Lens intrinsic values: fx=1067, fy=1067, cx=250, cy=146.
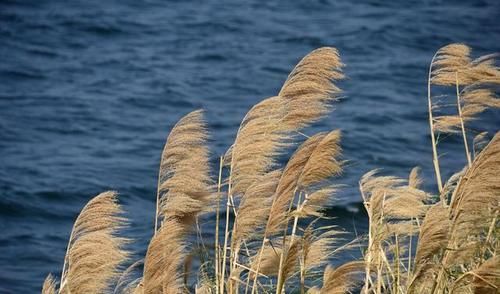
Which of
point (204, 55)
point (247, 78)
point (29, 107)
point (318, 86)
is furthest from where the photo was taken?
point (204, 55)

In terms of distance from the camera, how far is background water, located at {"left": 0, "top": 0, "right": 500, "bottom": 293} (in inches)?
465

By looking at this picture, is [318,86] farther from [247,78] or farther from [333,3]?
[333,3]

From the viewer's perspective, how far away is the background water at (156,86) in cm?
1180

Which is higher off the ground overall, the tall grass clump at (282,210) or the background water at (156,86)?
the tall grass clump at (282,210)

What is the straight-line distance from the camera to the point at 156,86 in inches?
642

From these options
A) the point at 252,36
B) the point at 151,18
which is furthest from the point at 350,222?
the point at 151,18

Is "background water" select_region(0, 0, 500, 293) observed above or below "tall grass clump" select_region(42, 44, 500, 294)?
below

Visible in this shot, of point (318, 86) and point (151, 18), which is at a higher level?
point (318, 86)

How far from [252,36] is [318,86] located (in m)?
15.0

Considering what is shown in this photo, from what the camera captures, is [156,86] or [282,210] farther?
[156,86]

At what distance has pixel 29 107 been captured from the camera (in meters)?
15.2

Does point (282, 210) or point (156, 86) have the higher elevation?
point (282, 210)

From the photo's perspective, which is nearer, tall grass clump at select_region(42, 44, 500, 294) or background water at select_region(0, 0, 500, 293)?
tall grass clump at select_region(42, 44, 500, 294)

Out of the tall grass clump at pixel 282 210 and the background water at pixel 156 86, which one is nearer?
the tall grass clump at pixel 282 210
